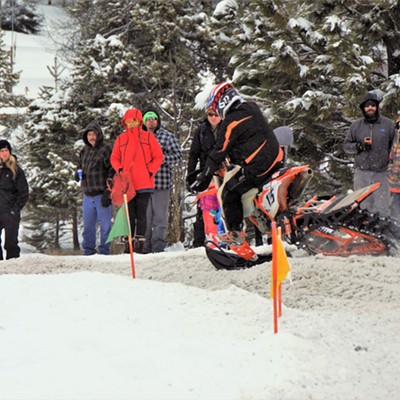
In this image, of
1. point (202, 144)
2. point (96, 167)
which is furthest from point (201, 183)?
point (96, 167)

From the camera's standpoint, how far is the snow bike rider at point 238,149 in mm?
6801

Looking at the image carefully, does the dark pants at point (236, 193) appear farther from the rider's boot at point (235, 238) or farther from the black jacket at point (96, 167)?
the black jacket at point (96, 167)

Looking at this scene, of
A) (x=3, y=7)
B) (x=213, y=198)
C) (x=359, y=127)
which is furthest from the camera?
(x=3, y=7)

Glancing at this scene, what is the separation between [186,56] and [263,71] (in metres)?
8.19

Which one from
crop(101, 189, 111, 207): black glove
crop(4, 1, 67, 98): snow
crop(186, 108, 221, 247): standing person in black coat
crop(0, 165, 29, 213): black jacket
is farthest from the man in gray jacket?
crop(4, 1, 67, 98): snow

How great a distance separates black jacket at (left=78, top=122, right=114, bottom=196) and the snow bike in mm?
2754

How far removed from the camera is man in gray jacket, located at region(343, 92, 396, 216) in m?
9.02

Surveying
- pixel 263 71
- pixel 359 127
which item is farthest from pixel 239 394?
pixel 263 71

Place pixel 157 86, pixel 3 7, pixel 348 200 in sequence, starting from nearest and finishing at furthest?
pixel 348 200, pixel 157 86, pixel 3 7

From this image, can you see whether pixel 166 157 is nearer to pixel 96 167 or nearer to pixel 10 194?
pixel 96 167

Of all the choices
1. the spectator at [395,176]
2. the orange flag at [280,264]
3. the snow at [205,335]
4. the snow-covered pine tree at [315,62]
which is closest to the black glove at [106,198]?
the snow at [205,335]

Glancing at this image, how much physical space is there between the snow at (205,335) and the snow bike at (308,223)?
1.23 feet

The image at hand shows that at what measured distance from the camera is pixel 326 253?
273 inches

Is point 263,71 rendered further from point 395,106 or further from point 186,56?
point 186,56
